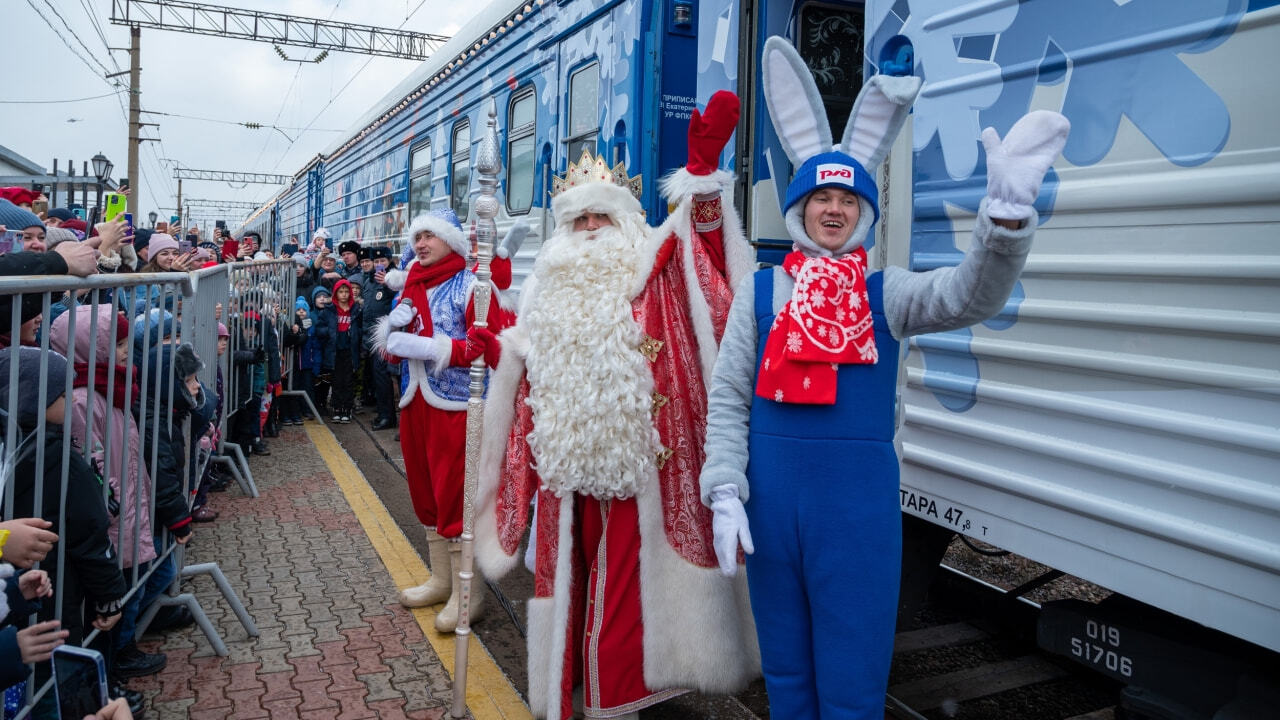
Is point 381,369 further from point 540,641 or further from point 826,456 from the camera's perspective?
point 826,456

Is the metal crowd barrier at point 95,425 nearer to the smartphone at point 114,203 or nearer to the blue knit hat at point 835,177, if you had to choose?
the smartphone at point 114,203

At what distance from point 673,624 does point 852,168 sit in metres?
1.58

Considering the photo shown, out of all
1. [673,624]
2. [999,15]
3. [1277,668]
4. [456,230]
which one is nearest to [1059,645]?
[1277,668]

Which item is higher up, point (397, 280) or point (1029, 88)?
point (1029, 88)

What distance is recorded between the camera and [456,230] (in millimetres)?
4254

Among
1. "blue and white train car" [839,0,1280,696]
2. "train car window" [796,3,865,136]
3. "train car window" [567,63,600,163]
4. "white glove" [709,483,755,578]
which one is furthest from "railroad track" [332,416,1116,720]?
"train car window" [567,63,600,163]

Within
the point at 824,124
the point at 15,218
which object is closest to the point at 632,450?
the point at 824,124

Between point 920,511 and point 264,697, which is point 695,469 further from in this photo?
point 264,697

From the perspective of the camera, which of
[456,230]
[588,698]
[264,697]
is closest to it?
[588,698]

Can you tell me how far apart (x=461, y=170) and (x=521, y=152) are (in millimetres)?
1595

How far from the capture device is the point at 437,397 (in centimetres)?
403

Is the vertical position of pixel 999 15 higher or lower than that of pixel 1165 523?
higher

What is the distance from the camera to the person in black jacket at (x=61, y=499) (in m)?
2.39

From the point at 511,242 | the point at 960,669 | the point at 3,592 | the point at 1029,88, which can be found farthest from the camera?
the point at 511,242
